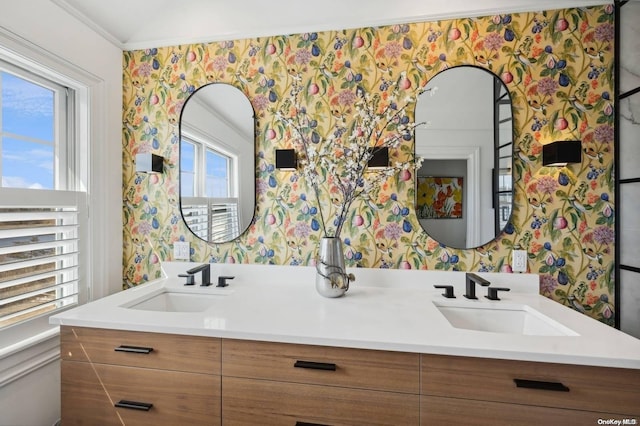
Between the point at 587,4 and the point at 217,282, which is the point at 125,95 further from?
the point at 587,4

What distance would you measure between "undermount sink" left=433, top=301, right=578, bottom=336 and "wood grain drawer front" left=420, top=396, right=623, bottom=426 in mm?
455

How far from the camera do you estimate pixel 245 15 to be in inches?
76.3

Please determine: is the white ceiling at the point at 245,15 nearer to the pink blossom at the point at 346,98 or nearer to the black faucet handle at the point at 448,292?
the pink blossom at the point at 346,98

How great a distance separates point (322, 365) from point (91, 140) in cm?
191

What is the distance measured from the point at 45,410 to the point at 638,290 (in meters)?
3.19

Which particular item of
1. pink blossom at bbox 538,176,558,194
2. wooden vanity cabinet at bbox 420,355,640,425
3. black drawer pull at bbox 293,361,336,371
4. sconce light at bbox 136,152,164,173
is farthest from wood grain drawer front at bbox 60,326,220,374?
pink blossom at bbox 538,176,558,194

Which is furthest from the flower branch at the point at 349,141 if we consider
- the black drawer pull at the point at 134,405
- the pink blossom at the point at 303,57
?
the black drawer pull at the point at 134,405

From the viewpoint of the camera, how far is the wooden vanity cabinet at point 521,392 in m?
1.02

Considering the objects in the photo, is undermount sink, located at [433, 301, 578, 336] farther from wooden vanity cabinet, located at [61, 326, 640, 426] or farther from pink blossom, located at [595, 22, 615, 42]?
pink blossom, located at [595, 22, 615, 42]

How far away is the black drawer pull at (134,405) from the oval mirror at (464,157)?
162 cm

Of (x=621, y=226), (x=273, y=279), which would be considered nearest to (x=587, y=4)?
(x=621, y=226)

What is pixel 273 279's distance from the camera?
6.27 ft

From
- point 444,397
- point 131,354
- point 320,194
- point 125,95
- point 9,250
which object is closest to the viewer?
point 444,397

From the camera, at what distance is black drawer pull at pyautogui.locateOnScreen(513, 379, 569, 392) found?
3.36 feet
